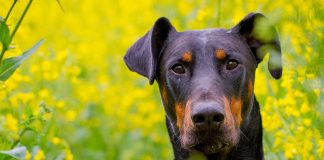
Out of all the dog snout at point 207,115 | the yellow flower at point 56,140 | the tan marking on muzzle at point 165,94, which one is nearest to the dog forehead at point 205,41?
the tan marking on muzzle at point 165,94

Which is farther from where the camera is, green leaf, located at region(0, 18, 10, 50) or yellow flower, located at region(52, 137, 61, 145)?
yellow flower, located at region(52, 137, 61, 145)

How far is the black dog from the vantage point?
505cm

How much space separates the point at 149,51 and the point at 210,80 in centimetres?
61

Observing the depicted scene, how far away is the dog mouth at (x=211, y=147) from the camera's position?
5148mm

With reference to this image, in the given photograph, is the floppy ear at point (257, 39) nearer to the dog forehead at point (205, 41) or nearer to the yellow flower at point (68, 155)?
the dog forehead at point (205, 41)

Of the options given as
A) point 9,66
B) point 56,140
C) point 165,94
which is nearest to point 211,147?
point 165,94

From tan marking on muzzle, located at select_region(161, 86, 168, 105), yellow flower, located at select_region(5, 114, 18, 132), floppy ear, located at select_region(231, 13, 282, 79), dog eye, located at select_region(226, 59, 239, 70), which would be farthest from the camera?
yellow flower, located at select_region(5, 114, 18, 132)

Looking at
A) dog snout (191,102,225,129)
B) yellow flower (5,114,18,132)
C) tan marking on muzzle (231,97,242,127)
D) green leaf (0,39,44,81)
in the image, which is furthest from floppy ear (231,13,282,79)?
yellow flower (5,114,18,132)

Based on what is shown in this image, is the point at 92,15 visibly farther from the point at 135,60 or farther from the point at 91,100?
the point at 135,60

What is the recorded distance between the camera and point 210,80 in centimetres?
516

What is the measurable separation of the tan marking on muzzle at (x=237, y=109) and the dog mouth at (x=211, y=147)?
155 mm

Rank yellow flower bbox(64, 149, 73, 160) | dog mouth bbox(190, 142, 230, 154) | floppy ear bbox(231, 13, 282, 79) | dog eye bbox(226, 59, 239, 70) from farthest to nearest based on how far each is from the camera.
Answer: yellow flower bbox(64, 149, 73, 160) < floppy ear bbox(231, 13, 282, 79) < dog eye bbox(226, 59, 239, 70) < dog mouth bbox(190, 142, 230, 154)

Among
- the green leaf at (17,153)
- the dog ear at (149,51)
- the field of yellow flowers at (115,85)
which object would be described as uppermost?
the dog ear at (149,51)

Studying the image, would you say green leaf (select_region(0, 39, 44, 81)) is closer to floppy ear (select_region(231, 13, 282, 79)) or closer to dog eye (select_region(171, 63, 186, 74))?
dog eye (select_region(171, 63, 186, 74))
